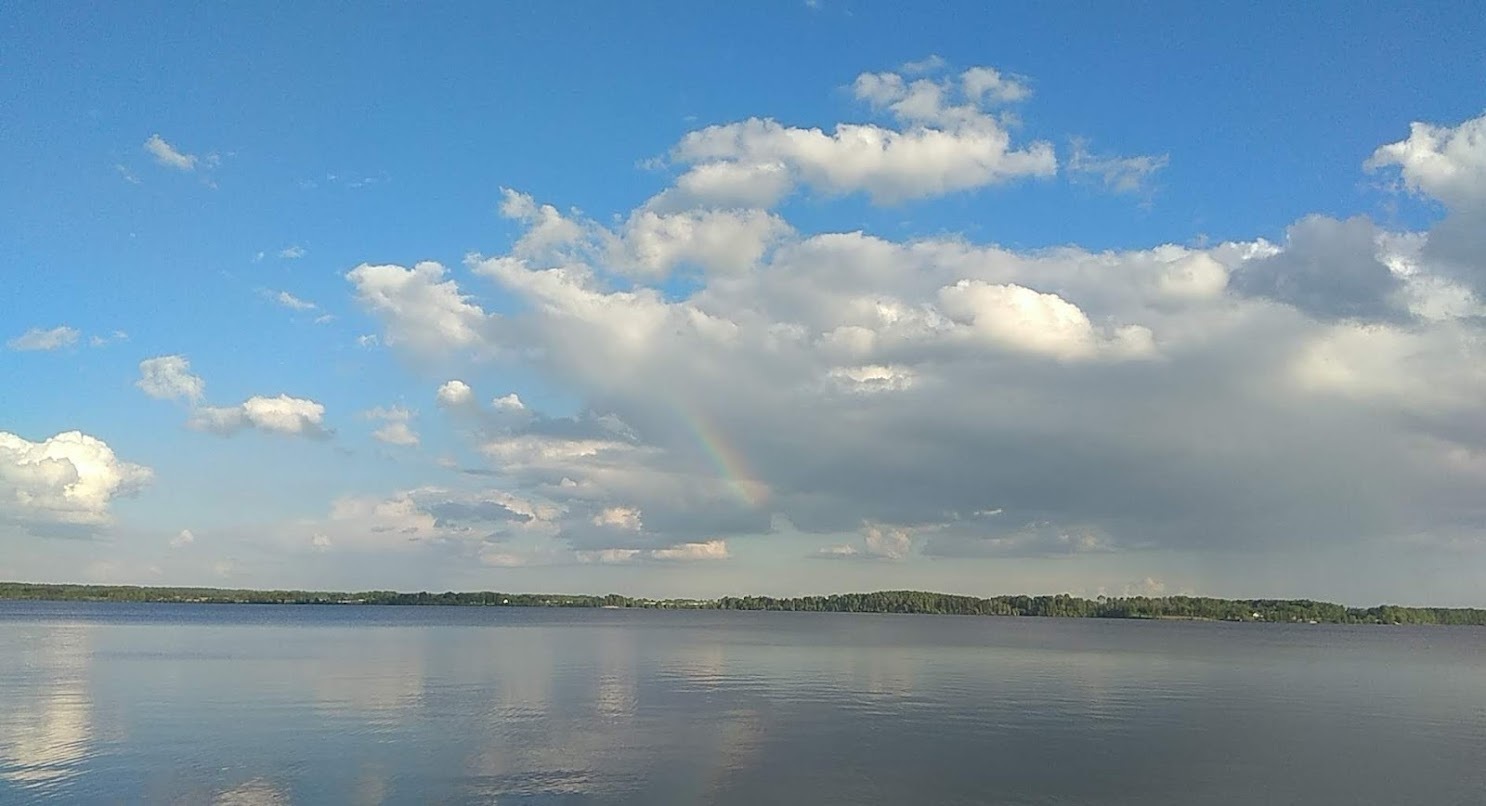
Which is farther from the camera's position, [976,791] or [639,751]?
[639,751]

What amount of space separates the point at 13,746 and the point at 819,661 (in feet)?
167

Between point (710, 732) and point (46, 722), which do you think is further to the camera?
point (46, 722)

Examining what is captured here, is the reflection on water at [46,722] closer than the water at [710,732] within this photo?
No

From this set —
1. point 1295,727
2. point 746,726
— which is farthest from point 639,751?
point 1295,727

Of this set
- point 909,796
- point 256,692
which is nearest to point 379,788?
point 909,796

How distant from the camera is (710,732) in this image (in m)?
35.8

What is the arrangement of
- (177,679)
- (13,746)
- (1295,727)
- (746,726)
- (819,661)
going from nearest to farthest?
(13,746) < (746,726) < (1295,727) < (177,679) < (819,661)

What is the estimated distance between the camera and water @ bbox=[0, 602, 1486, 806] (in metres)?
26.7

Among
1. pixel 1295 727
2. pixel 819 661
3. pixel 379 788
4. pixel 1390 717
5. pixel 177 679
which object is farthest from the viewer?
pixel 819 661

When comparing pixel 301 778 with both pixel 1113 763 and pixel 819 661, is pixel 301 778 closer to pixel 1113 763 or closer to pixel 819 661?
pixel 1113 763

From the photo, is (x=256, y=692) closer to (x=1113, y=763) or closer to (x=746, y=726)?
(x=746, y=726)

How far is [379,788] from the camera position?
25719 mm

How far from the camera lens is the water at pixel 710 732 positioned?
26.7 meters

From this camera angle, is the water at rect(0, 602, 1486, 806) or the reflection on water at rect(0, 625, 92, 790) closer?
the water at rect(0, 602, 1486, 806)
